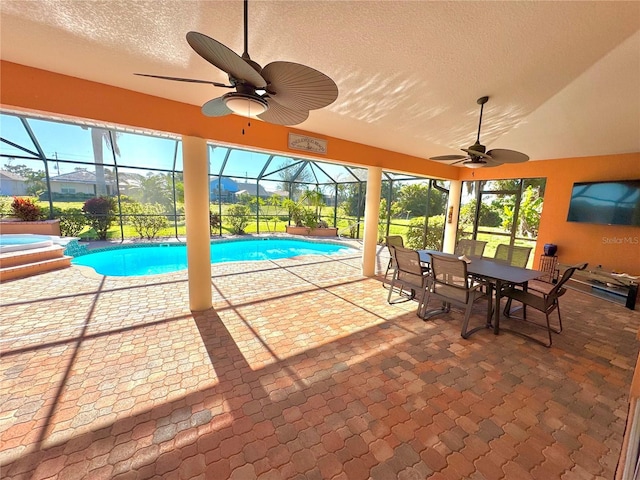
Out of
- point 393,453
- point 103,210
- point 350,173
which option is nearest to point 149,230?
point 103,210

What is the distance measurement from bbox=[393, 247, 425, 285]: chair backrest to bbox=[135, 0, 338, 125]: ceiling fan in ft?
7.97

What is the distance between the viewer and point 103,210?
8.58 m

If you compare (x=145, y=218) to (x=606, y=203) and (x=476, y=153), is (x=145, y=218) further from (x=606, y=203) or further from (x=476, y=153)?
(x=606, y=203)

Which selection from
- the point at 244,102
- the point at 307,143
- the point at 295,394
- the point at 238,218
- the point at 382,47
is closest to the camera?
the point at 244,102

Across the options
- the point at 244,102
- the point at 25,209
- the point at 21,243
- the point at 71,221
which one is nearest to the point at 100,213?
the point at 71,221

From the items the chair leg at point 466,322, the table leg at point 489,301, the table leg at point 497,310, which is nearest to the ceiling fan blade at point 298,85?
the chair leg at point 466,322

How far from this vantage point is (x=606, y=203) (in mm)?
4461

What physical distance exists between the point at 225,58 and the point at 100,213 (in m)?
10.1

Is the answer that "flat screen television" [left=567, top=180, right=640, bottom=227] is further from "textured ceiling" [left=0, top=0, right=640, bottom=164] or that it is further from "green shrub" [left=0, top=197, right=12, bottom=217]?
"green shrub" [left=0, top=197, right=12, bottom=217]

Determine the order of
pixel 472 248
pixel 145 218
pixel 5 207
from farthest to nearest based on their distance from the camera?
pixel 145 218 < pixel 5 207 < pixel 472 248

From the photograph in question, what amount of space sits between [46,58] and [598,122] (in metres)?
6.82

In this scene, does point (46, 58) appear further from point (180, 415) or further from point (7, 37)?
point (180, 415)

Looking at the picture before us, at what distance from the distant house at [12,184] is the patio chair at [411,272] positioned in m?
11.1

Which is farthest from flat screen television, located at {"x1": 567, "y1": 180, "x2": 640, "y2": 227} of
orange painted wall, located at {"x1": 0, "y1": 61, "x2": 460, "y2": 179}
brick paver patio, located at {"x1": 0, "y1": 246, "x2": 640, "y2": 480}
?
orange painted wall, located at {"x1": 0, "y1": 61, "x2": 460, "y2": 179}
